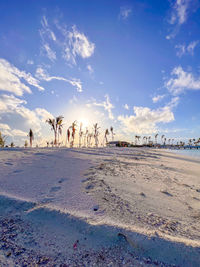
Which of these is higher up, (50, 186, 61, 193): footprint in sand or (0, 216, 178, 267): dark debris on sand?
(50, 186, 61, 193): footprint in sand

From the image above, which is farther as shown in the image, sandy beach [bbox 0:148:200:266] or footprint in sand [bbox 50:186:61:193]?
footprint in sand [bbox 50:186:61:193]

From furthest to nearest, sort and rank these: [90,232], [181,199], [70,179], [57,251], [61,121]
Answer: [61,121] < [70,179] < [181,199] < [90,232] < [57,251]

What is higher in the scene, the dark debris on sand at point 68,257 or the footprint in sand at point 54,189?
the footprint in sand at point 54,189

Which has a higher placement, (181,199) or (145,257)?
(145,257)

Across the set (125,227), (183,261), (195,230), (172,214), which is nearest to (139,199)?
(172,214)

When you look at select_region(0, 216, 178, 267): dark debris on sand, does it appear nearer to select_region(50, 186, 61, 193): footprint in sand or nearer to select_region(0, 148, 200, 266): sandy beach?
select_region(0, 148, 200, 266): sandy beach

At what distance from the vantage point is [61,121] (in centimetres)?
4306

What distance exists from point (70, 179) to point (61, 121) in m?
41.0

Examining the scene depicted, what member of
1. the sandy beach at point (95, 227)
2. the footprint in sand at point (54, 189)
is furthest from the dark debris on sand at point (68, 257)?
the footprint in sand at point (54, 189)

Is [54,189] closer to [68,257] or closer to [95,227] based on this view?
[95,227]

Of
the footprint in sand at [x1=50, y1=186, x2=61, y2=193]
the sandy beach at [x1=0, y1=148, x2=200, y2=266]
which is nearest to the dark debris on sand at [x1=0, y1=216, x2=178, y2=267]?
the sandy beach at [x1=0, y1=148, x2=200, y2=266]

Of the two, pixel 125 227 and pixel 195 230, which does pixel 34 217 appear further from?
pixel 195 230

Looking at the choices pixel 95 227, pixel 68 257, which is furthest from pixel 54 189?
pixel 68 257

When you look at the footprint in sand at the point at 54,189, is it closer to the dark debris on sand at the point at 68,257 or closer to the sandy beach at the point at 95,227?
the sandy beach at the point at 95,227
